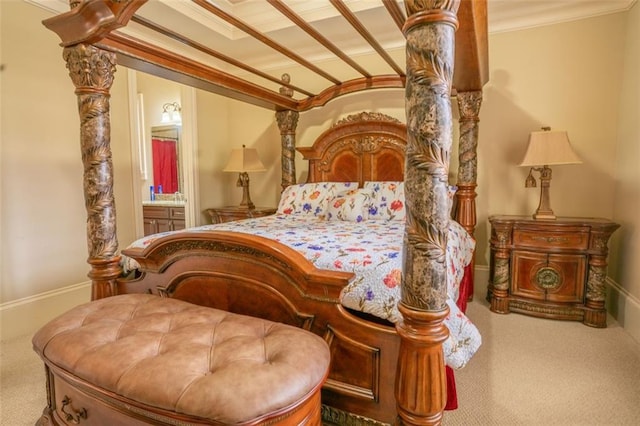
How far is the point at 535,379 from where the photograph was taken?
77.0 inches

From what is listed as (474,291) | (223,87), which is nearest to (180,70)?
(223,87)

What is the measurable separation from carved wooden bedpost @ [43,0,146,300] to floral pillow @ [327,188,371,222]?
171cm

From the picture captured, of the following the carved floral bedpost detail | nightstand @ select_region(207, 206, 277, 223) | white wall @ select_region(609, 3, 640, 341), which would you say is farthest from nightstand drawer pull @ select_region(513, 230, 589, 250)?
the carved floral bedpost detail

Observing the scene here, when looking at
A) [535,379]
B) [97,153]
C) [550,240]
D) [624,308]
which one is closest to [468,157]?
[550,240]

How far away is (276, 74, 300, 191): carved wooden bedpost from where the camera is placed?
12.2 ft

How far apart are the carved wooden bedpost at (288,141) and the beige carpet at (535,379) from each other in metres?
2.32

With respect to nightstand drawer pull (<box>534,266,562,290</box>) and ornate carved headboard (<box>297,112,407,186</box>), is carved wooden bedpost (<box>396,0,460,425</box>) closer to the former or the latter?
nightstand drawer pull (<box>534,266,562,290</box>)

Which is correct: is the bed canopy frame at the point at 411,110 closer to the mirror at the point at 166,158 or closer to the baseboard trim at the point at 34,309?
the baseboard trim at the point at 34,309

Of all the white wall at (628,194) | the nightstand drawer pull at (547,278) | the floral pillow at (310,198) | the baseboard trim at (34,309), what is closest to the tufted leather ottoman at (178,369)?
the baseboard trim at (34,309)

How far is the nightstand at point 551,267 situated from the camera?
2664 millimetres

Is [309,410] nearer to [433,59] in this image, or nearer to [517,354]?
[433,59]

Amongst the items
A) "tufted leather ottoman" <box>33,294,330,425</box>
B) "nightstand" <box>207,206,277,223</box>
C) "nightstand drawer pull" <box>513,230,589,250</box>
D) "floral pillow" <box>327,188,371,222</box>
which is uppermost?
"floral pillow" <box>327,188,371,222</box>

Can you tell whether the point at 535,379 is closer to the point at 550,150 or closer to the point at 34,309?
the point at 550,150

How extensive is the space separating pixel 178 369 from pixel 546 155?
296cm
